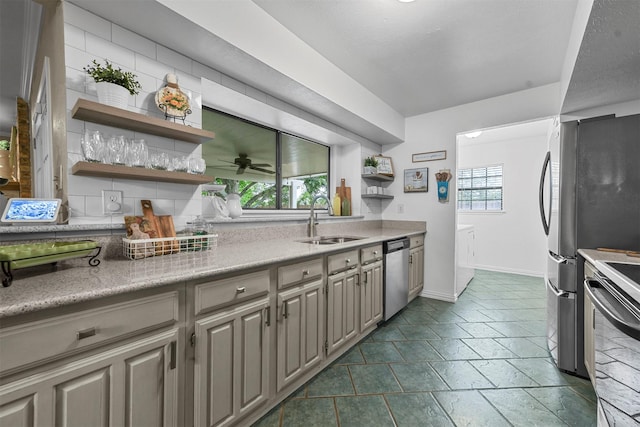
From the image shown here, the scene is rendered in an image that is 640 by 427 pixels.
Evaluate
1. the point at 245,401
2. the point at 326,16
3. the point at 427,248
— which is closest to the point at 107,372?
the point at 245,401

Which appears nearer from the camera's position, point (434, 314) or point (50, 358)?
point (50, 358)

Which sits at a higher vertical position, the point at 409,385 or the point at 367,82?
the point at 367,82

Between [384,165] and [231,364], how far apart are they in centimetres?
305

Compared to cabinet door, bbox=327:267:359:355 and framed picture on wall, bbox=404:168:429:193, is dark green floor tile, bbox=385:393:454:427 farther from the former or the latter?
framed picture on wall, bbox=404:168:429:193

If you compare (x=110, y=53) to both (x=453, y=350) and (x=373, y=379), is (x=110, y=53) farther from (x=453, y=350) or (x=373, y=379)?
(x=453, y=350)

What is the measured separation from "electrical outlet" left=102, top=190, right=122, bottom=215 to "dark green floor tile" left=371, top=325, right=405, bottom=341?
215cm

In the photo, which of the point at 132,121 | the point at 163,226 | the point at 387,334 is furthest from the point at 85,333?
the point at 387,334

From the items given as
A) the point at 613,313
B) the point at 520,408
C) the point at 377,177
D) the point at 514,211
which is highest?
the point at 377,177

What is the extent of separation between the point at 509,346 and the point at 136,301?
273 cm

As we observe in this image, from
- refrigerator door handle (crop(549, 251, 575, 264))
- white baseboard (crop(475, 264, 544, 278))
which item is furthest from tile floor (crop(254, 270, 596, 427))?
white baseboard (crop(475, 264, 544, 278))

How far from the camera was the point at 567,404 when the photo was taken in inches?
64.5

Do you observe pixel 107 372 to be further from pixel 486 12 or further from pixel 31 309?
pixel 486 12

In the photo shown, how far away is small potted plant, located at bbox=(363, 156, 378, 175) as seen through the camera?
3574mm

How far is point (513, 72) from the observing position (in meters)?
2.59
